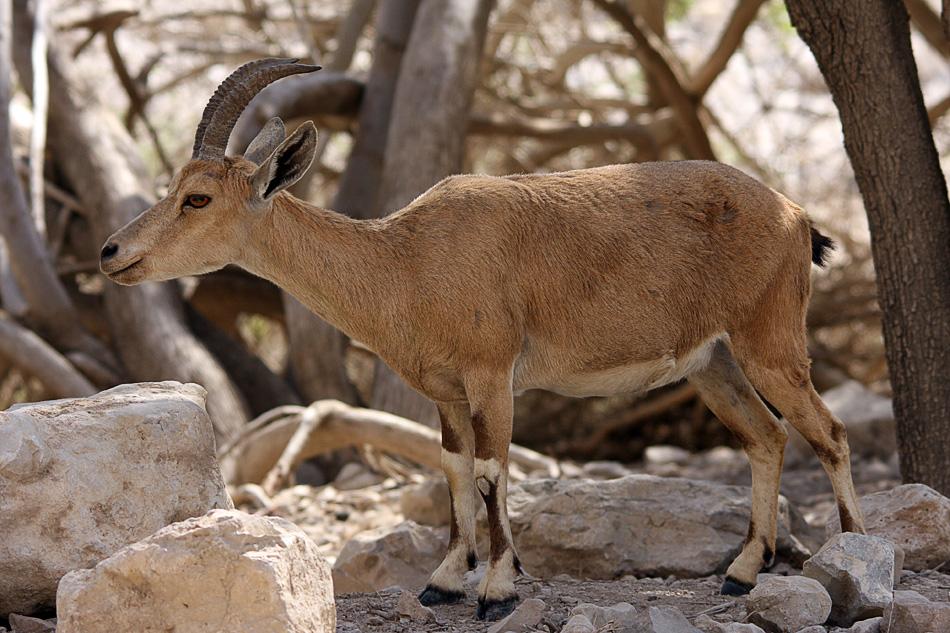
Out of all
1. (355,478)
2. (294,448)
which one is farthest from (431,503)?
(355,478)

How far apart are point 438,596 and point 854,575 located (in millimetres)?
1911

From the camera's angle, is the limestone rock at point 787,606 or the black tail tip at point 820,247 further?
the black tail tip at point 820,247

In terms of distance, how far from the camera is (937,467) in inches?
222

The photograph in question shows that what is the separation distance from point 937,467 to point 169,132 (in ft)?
43.8

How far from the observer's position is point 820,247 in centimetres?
533

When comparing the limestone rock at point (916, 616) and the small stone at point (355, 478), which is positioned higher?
the limestone rock at point (916, 616)

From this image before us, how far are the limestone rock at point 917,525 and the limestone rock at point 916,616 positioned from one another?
3.99 feet

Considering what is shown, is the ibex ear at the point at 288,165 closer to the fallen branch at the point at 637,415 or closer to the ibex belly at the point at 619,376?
Result: the ibex belly at the point at 619,376

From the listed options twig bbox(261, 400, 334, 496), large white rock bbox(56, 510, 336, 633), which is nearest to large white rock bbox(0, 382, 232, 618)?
large white rock bbox(56, 510, 336, 633)

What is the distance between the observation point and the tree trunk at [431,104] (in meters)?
9.20

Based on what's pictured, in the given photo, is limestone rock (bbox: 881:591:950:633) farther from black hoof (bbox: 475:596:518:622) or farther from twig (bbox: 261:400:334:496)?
twig (bbox: 261:400:334:496)

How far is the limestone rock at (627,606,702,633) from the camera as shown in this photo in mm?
3553

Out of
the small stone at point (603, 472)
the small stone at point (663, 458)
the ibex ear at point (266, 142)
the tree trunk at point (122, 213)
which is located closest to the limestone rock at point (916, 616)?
the ibex ear at point (266, 142)

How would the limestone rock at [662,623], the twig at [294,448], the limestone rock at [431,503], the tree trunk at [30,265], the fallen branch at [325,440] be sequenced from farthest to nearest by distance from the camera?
1. the tree trunk at [30,265]
2. the fallen branch at [325,440]
3. the twig at [294,448]
4. the limestone rock at [431,503]
5. the limestone rock at [662,623]
